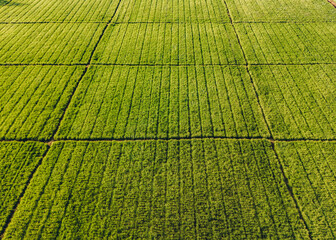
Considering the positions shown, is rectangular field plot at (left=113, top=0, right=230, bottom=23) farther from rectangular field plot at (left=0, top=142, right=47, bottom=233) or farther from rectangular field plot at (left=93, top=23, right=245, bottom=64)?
rectangular field plot at (left=0, top=142, right=47, bottom=233)

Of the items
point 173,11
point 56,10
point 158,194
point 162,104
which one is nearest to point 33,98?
point 162,104

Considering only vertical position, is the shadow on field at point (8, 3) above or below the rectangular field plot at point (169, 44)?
above

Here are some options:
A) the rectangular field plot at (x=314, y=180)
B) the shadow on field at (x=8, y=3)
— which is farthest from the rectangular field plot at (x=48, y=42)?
the rectangular field plot at (x=314, y=180)

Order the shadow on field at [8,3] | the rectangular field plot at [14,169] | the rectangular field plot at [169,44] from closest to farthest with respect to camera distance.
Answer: the rectangular field plot at [14,169], the rectangular field plot at [169,44], the shadow on field at [8,3]

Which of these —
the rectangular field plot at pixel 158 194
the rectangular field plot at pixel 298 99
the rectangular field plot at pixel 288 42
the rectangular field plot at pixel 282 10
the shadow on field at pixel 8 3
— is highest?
the shadow on field at pixel 8 3

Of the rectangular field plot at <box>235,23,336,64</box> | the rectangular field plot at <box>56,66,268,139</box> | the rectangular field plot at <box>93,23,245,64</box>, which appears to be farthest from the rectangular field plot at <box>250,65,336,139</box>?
the rectangular field plot at <box>93,23,245,64</box>

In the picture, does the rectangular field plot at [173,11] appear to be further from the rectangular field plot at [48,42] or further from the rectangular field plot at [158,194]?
the rectangular field plot at [158,194]

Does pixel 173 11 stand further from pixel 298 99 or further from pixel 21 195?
pixel 21 195

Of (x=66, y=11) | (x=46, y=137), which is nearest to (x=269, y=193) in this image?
(x=46, y=137)
